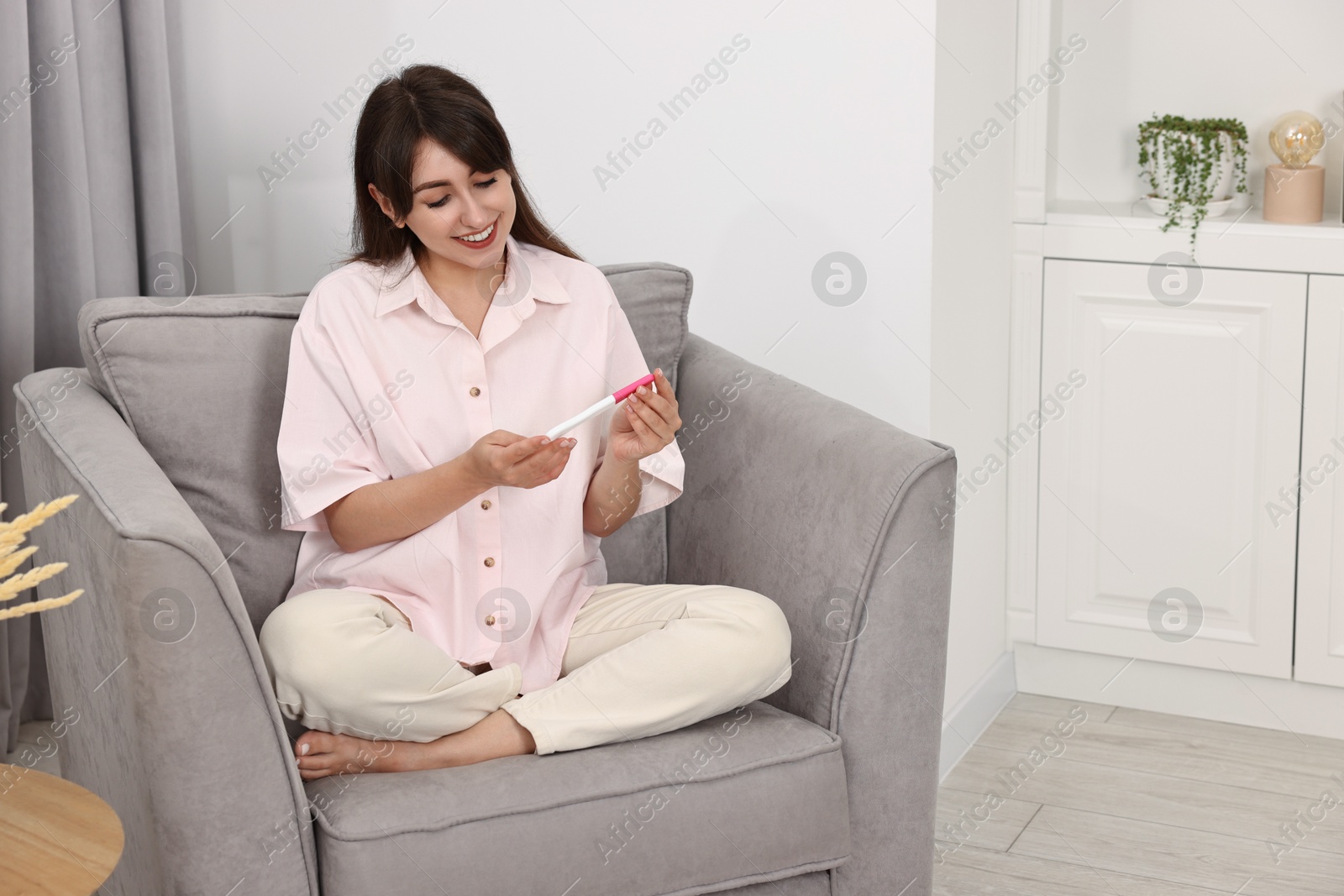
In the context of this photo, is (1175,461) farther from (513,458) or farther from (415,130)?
(415,130)

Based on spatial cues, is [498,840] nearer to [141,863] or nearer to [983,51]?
[141,863]

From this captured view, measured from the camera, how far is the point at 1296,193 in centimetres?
215

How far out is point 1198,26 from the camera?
224cm

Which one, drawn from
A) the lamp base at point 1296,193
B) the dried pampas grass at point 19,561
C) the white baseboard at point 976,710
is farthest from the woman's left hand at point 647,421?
the lamp base at point 1296,193

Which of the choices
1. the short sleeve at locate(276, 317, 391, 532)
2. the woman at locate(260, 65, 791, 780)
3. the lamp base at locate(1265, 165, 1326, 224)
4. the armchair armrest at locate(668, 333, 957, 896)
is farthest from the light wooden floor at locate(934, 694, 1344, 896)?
the short sleeve at locate(276, 317, 391, 532)

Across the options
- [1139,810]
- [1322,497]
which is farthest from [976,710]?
[1322,497]

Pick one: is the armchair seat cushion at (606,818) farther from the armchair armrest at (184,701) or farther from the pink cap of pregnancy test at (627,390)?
the pink cap of pregnancy test at (627,390)

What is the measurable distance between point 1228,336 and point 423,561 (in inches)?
54.1

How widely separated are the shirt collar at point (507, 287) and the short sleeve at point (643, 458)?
0.08 metres

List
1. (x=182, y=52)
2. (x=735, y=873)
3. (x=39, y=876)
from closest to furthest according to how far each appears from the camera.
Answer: (x=39, y=876), (x=735, y=873), (x=182, y=52)

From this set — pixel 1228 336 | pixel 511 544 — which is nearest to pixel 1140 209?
pixel 1228 336

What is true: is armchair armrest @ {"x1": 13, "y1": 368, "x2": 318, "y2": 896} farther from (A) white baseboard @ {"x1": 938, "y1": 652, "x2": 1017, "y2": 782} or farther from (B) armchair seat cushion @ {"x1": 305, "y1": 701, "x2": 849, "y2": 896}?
(A) white baseboard @ {"x1": 938, "y1": 652, "x2": 1017, "y2": 782}

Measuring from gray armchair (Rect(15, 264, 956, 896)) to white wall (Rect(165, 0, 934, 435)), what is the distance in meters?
0.24

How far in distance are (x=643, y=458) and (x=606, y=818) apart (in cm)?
49
